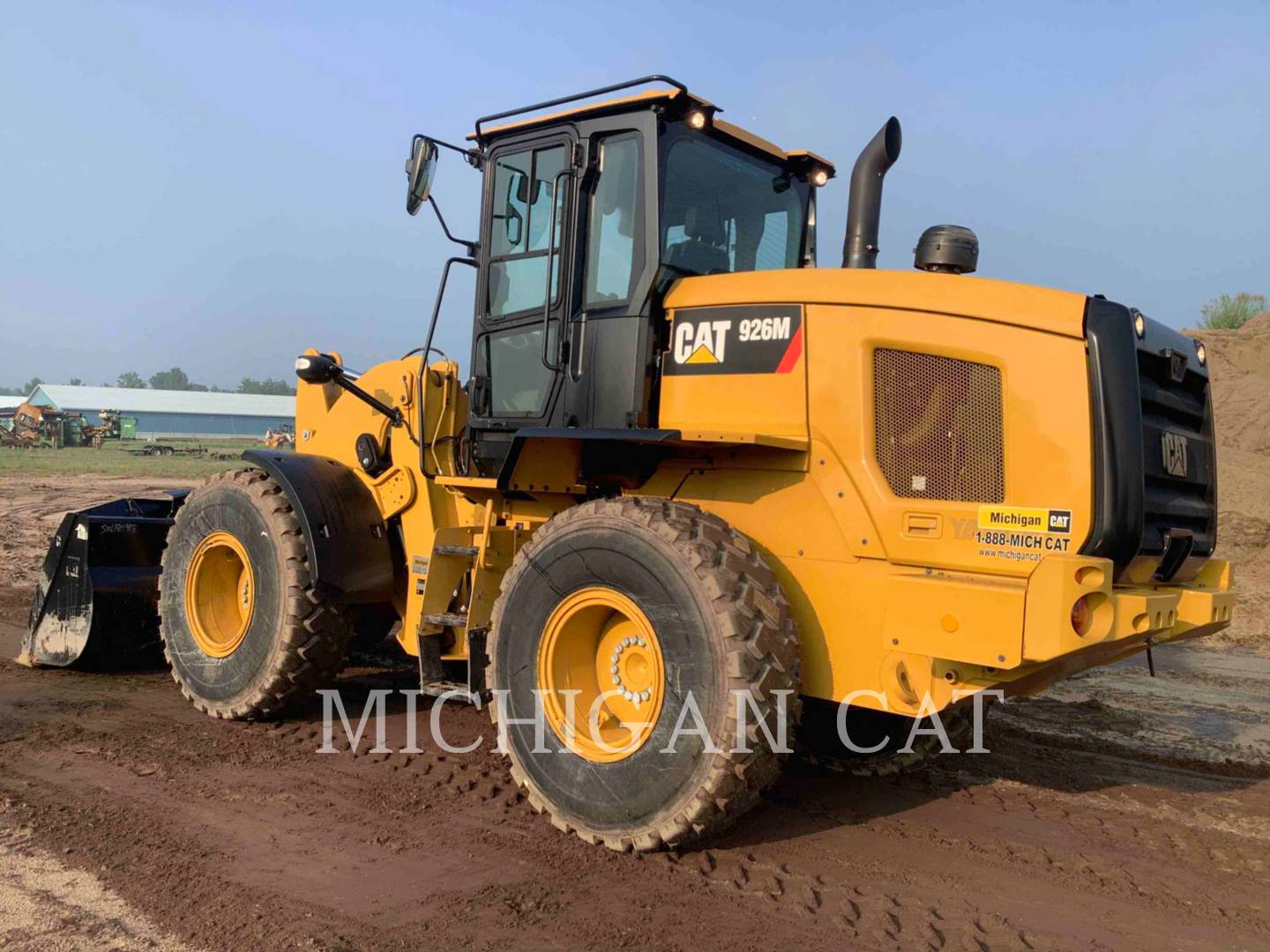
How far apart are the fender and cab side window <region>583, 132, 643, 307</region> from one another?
1.94 meters

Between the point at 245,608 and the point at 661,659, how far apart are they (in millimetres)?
3217

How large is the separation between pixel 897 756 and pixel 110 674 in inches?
202

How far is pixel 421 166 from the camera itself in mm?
5250

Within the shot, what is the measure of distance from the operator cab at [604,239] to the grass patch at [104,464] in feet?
66.6

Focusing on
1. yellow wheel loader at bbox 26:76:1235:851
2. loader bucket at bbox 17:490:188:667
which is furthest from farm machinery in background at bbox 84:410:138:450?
yellow wheel loader at bbox 26:76:1235:851

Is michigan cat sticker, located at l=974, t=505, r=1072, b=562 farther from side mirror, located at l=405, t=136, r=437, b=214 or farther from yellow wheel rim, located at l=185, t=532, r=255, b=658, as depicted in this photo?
yellow wheel rim, located at l=185, t=532, r=255, b=658

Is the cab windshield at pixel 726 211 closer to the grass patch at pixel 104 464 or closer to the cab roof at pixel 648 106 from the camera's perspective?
the cab roof at pixel 648 106

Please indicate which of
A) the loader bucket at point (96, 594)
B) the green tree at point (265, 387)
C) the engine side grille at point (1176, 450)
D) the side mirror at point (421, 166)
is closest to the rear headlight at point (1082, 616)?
the engine side grille at point (1176, 450)

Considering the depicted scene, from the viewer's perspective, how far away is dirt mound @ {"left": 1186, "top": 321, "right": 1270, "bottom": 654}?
1083cm

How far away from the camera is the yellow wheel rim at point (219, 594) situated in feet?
20.0

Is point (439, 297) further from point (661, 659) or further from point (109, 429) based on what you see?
point (109, 429)

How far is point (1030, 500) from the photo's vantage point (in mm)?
3818

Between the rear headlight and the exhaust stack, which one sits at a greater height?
the exhaust stack

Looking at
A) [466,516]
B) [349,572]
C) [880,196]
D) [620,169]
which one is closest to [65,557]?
[349,572]
